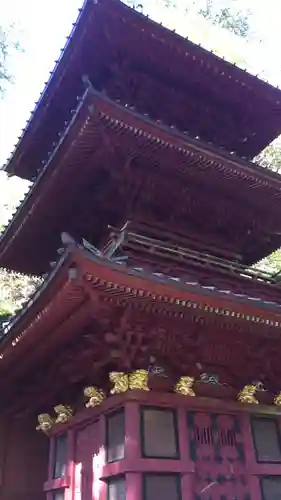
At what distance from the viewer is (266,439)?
5855 mm

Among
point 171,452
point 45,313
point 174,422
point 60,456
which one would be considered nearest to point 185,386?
point 174,422

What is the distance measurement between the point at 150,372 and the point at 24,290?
512 inches

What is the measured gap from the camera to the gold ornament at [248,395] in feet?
19.3

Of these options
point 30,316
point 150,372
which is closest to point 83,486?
point 150,372

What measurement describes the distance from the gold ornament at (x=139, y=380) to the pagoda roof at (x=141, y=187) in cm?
261

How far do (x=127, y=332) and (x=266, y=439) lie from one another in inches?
91.2

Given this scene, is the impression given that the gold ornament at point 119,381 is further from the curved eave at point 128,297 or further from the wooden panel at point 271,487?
the wooden panel at point 271,487

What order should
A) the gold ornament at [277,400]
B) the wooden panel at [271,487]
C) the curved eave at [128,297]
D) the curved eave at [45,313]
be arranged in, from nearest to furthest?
the curved eave at [128,297] → the curved eave at [45,313] → the wooden panel at [271,487] → the gold ornament at [277,400]

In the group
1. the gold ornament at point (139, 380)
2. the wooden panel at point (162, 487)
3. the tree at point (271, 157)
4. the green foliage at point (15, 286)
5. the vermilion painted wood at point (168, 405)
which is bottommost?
the wooden panel at point (162, 487)

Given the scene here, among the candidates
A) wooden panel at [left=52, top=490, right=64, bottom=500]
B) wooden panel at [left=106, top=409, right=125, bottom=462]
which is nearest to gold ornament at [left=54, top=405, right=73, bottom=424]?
wooden panel at [left=52, top=490, right=64, bottom=500]

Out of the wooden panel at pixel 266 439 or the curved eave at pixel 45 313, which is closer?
the curved eave at pixel 45 313

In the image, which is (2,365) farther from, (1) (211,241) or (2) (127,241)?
(1) (211,241)

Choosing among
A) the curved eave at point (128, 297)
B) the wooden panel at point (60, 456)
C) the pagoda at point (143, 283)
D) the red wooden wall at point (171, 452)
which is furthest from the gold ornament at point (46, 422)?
the curved eave at point (128, 297)

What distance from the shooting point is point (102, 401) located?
5500mm
